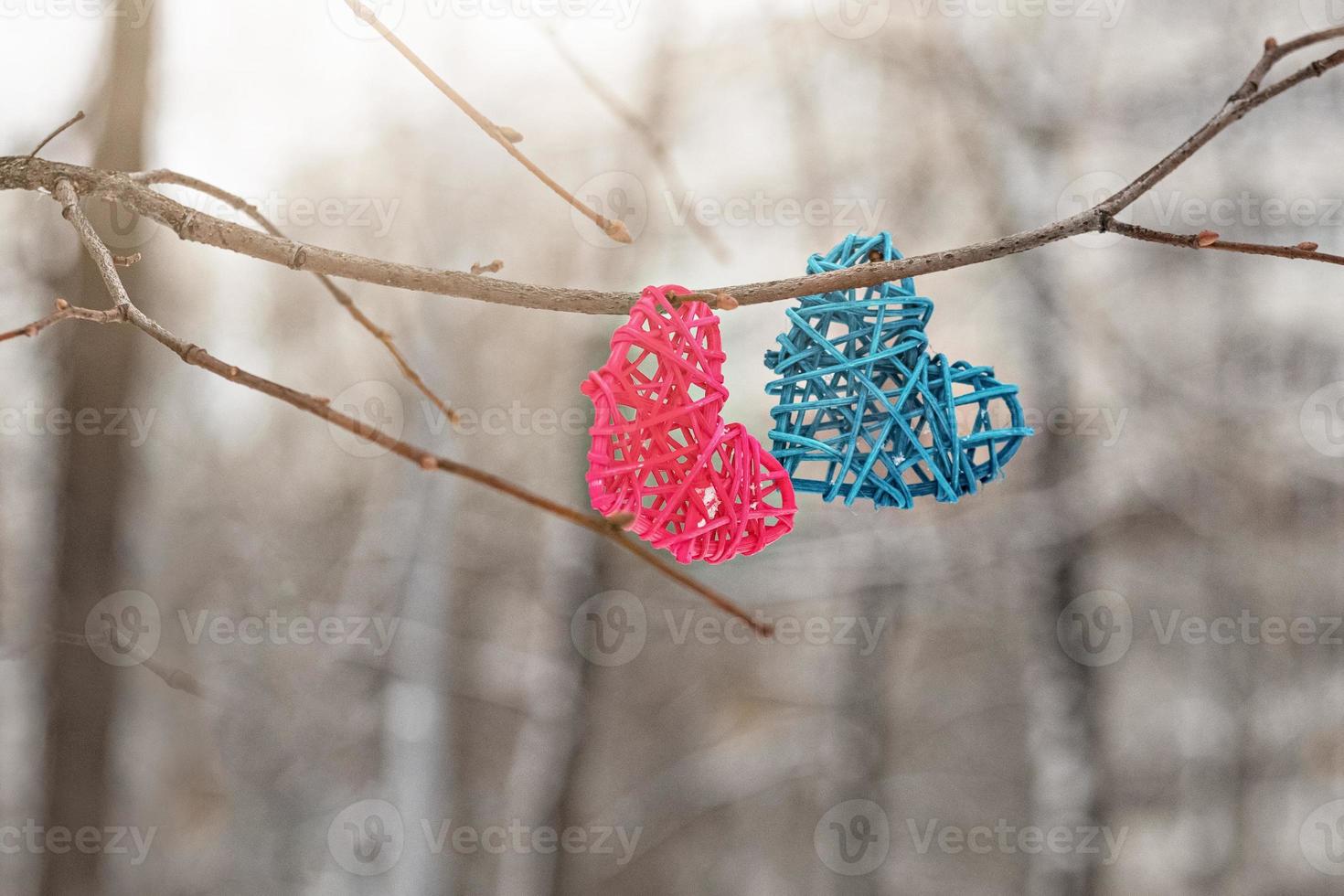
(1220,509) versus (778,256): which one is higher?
(778,256)

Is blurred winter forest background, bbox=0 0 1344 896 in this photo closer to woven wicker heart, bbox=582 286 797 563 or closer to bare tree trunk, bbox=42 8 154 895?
bare tree trunk, bbox=42 8 154 895

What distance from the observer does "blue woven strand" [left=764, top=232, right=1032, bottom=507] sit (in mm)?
519

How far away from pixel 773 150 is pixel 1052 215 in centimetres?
39

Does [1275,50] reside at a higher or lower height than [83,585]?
higher

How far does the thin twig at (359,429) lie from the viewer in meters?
0.21

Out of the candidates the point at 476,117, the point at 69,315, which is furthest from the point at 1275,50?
the point at 69,315

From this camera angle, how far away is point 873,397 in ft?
1.69

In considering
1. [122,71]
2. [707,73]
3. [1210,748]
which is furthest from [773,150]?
[1210,748]

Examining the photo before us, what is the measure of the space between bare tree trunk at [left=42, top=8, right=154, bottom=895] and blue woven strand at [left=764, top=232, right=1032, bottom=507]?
1.00 m

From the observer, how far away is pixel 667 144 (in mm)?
1231

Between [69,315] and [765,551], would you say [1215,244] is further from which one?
[765,551]

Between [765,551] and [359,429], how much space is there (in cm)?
101

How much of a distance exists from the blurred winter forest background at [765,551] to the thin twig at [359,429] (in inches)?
31.4

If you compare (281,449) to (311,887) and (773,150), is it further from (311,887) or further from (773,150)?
(773,150)
